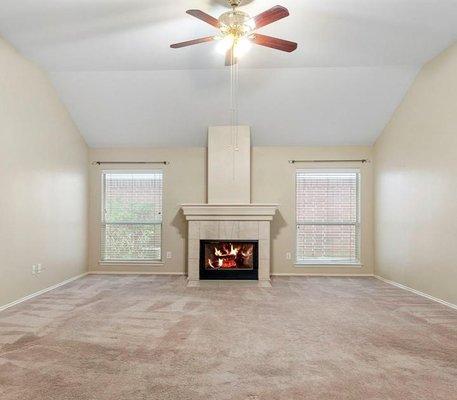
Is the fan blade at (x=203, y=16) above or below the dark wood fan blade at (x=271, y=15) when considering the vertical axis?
above

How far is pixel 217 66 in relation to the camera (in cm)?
489

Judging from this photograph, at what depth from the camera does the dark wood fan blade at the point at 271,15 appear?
281 centimetres

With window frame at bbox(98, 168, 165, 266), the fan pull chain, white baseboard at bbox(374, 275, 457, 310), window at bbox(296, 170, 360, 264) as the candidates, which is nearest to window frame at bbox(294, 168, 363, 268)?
window at bbox(296, 170, 360, 264)

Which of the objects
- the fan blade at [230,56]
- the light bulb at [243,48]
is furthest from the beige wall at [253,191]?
the fan blade at [230,56]

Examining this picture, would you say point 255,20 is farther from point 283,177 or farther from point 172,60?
point 283,177

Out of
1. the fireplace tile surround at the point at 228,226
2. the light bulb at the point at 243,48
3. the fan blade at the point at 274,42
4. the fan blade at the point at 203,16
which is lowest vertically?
the fireplace tile surround at the point at 228,226

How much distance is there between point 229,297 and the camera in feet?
15.4

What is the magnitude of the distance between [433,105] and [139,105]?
4.18 metres

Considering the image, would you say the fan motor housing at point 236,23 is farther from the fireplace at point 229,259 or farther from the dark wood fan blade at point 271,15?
the fireplace at point 229,259

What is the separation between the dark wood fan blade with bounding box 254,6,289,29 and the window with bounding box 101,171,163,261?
399 centimetres

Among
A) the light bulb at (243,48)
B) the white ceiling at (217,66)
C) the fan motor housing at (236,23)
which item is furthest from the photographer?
the light bulb at (243,48)

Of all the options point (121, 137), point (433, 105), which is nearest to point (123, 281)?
point (121, 137)

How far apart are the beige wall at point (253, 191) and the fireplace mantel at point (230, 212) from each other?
769 millimetres

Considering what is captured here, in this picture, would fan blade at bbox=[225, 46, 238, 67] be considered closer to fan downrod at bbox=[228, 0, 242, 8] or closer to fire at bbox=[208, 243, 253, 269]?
fan downrod at bbox=[228, 0, 242, 8]
